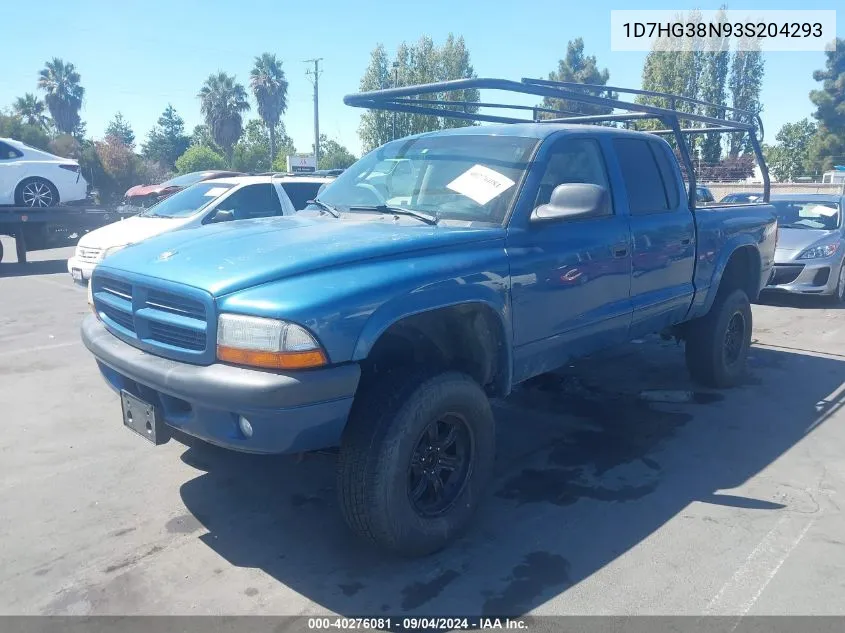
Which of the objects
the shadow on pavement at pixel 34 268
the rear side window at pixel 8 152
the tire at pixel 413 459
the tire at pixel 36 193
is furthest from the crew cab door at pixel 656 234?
the rear side window at pixel 8 152

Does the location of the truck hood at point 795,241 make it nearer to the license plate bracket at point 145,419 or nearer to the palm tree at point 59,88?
the license plate bracket at point 145,419

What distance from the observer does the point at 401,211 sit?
4051 millimetres

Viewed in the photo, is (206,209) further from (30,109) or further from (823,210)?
(30,109)

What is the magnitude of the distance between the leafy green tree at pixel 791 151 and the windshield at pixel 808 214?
35.1 metres

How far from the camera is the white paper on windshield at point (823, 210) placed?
1041 cm

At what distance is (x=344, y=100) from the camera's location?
15.0ft

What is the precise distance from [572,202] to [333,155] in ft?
173

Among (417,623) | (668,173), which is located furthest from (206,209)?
(417,623)

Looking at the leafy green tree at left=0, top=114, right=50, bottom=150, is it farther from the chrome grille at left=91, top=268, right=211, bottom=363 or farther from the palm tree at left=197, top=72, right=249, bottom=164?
the chrome grille at left=91, top=268, right=211, bottom=363

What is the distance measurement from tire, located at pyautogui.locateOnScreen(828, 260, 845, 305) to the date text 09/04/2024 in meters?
8.96

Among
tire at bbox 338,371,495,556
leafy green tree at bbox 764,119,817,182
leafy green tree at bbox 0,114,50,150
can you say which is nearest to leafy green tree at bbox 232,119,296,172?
leafy green tree at bbox 0,114,50,150

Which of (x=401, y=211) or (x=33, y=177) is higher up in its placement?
(x=33, y=177)

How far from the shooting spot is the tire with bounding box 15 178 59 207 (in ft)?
46.4

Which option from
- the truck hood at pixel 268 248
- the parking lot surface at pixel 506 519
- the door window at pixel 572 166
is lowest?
the parking lot surface at pixel 506 519
